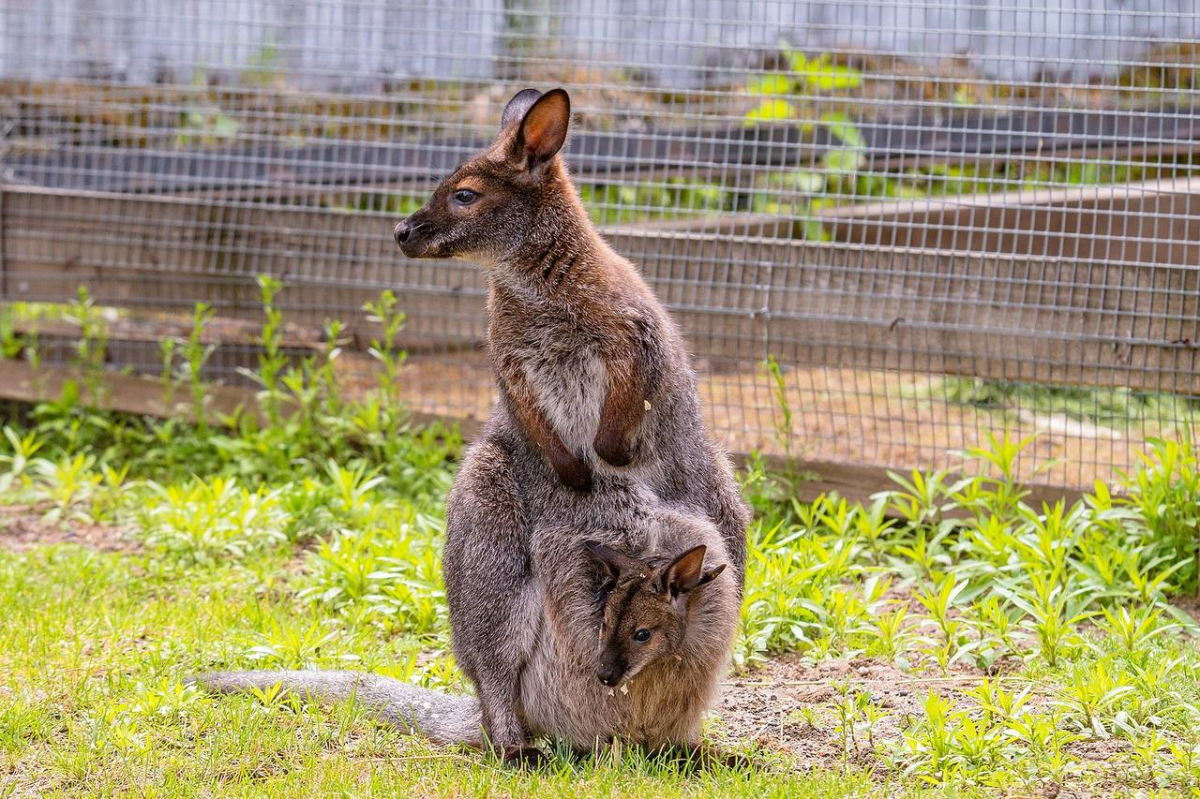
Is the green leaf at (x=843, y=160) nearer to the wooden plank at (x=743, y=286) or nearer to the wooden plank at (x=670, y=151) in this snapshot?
the wooden plank at (x=670, y=151)

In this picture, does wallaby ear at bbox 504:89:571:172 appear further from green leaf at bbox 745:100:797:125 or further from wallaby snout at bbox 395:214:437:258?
green leaf at bbox 745:100:797:125

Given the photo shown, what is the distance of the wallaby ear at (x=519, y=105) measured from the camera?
4.57 m

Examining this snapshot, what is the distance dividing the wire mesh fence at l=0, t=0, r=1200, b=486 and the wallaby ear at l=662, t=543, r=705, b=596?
8.20 ft

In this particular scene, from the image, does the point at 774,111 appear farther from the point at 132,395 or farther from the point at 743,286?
the point at 132,395

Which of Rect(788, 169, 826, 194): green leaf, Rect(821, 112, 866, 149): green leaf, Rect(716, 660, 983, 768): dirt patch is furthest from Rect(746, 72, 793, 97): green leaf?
Rect(716, 660, 983, 768): dirt patch

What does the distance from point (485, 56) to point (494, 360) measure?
3.15 meters

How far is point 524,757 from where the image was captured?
400 cm

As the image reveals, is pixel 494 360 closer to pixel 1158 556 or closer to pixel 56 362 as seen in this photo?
pixel 1158 556

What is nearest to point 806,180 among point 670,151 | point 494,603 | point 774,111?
point 774,111

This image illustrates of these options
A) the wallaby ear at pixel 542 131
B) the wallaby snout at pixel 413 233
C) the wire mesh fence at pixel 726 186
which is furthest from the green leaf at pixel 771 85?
the wallaby snout at pixel 413 233

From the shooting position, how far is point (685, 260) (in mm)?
6762

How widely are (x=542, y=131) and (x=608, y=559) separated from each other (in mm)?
1442

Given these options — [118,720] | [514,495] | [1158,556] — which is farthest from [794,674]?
[118,720]

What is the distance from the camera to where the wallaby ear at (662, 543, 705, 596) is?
12.5ft
